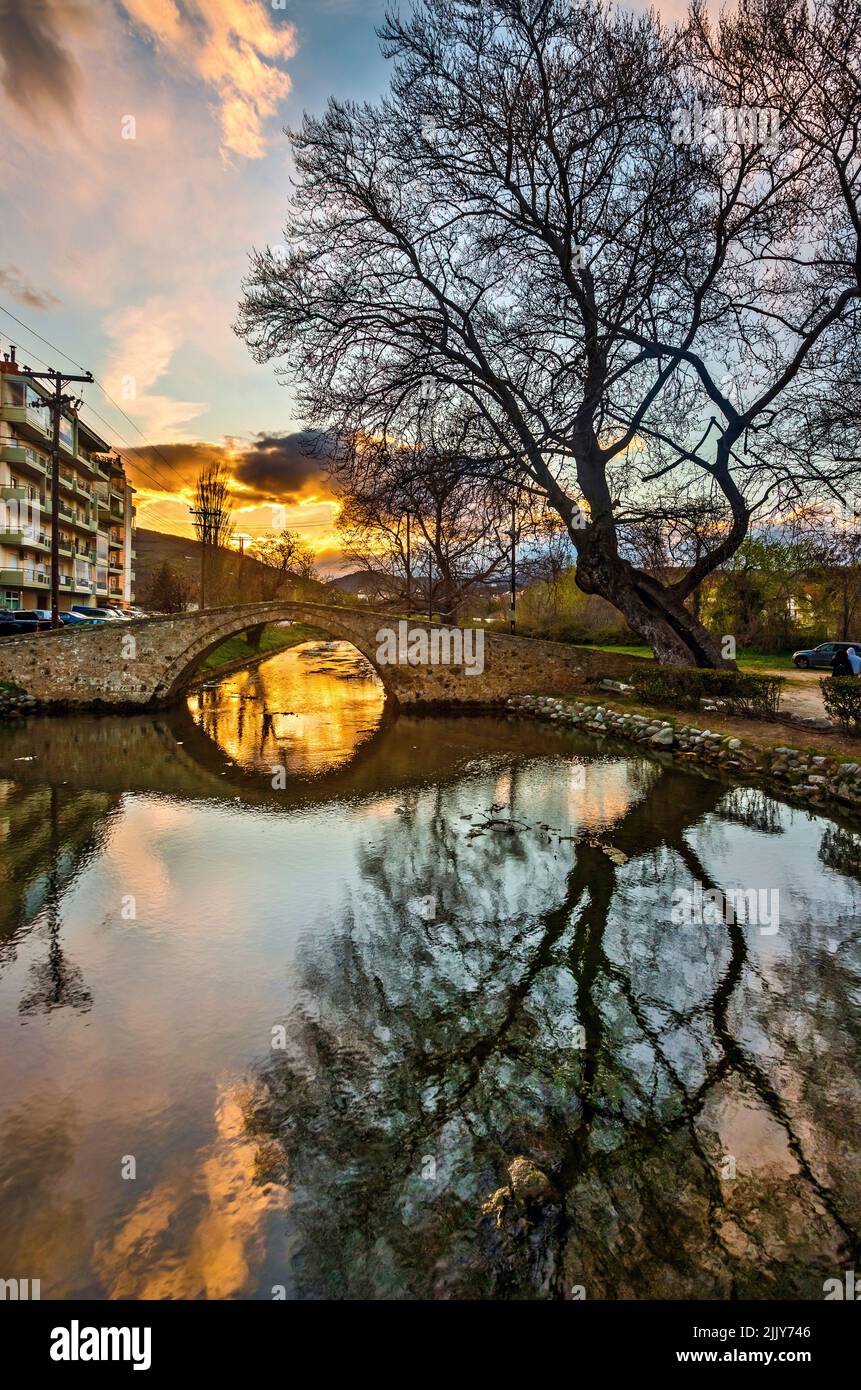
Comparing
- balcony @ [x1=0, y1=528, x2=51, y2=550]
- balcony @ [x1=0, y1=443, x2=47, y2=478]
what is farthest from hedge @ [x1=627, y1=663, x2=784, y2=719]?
balcony @ [x1=0, y1=443, x2=47, y2=478]

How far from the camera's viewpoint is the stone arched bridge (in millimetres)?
21062

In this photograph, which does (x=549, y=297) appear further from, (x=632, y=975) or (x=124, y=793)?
(x=632, y=975)

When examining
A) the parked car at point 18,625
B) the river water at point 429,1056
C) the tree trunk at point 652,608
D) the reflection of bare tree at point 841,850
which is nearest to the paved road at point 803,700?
the tree trunk at point 652,608

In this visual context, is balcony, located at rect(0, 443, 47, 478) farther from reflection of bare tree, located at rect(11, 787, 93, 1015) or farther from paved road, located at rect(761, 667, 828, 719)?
paved road, located at rect(761, 667, 828, 719)

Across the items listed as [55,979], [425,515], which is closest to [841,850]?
[55,979]

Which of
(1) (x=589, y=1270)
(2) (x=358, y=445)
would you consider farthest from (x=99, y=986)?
(2) (x=358, y=445)

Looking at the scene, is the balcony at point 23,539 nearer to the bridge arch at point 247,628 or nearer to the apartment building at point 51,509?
the apartment building at point 51,509

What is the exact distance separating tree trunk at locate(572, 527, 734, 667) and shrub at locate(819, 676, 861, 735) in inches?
236

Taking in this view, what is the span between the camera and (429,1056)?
488cm

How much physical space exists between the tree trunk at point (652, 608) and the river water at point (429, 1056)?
9.52 meters

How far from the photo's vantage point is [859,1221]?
349cm

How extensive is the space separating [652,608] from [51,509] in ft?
127

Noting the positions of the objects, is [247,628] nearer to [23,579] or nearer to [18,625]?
[18,625]
